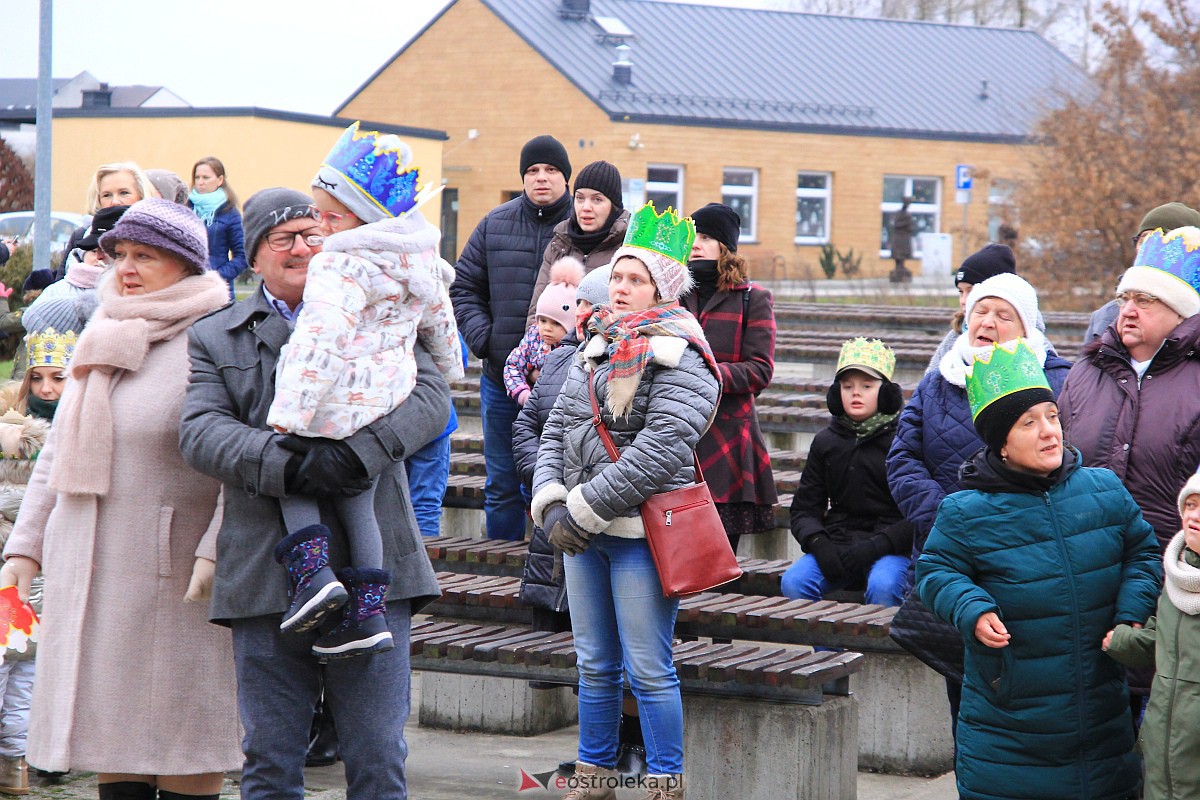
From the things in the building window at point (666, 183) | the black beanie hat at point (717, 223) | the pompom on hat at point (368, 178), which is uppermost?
the building window at point (666, 183)

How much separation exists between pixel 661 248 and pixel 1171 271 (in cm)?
167

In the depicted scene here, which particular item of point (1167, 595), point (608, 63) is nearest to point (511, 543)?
point (1167, 595)

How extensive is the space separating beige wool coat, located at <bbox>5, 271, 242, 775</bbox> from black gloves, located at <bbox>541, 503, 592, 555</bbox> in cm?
115

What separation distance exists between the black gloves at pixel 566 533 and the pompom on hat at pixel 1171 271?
1914mm

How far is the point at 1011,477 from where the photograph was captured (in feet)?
14.2

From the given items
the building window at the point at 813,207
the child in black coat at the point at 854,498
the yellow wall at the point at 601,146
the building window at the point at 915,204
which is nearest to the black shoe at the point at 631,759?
the child in black coat at the point at 854,498

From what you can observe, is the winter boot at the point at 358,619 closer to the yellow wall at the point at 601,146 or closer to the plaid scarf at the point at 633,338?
the plaid scarf at the point at 633,338

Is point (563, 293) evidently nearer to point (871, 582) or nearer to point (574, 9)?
point (871, 582)

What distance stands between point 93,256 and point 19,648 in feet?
9.23

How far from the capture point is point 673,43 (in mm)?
45750

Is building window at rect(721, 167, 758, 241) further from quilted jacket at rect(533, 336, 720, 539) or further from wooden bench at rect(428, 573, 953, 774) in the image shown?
quilted jacket at rect(533, 336, 720, 539)

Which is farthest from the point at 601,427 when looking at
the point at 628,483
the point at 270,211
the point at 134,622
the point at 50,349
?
the point at 50,349

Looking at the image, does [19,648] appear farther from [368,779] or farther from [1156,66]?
[1156,66]

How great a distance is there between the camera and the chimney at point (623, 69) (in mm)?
42438
